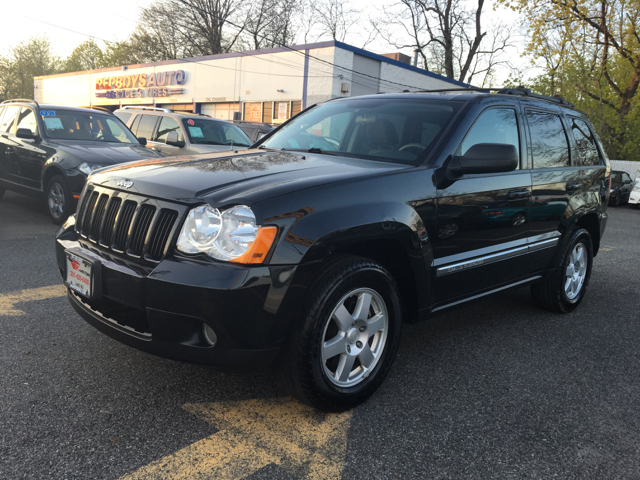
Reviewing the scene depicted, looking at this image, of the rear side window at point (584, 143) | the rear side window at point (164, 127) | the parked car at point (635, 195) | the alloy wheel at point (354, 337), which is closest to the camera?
the alloy wheel at point (354, 337)

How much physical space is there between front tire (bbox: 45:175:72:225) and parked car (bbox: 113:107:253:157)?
3.06 m

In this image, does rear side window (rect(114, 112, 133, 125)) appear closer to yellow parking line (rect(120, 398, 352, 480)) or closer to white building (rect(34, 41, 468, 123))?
yellow parking line (rect(120, 398, 352, 480))

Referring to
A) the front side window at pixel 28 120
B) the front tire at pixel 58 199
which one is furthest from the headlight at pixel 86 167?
the front side window at pixel 28 120

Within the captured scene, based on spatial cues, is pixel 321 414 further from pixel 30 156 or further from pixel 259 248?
pixel 30 156

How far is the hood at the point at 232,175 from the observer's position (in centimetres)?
246

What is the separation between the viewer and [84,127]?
8.23 m

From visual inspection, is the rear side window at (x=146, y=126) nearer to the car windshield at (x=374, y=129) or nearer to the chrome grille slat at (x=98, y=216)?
the car windshield at (x=374, y=129)

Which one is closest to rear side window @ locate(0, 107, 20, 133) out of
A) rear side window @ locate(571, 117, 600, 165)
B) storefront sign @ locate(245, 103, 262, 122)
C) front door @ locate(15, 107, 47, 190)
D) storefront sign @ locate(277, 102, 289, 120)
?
front door @ locate(15, 107, 47, 190)

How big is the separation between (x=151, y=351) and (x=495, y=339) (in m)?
2.61

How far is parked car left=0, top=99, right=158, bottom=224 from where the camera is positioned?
7.12m

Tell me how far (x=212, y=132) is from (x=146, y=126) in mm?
1482

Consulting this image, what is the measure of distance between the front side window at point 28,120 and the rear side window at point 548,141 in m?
6.98

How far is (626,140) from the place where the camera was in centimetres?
2856

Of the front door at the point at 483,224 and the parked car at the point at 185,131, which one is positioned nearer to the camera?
the front door at the point at 483,224
